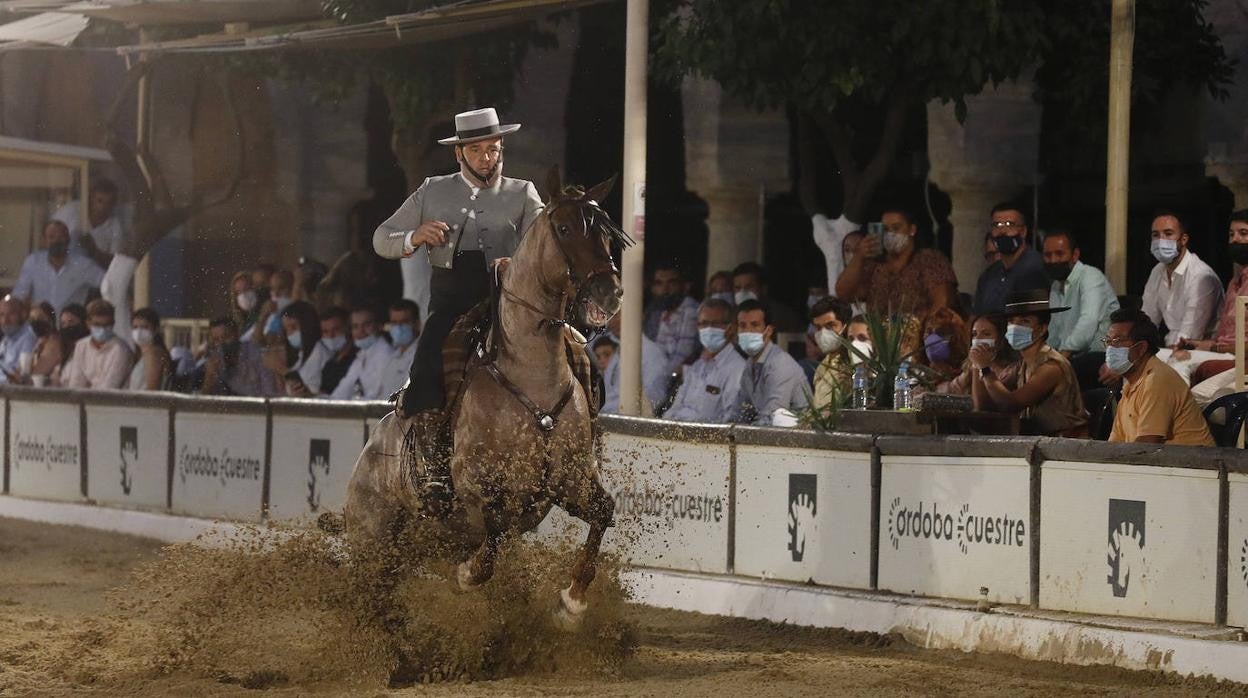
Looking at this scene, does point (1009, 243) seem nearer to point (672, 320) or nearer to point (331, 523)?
point (672, 320)

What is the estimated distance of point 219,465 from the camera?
17078 millimetres

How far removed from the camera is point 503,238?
34.0 ft

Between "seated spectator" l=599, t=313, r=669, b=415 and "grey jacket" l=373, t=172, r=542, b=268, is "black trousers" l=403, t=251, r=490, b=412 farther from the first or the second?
"seated spectator" l=599, t=313, r=669, b=415

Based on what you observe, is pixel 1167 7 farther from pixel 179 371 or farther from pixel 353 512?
pixel 179 371

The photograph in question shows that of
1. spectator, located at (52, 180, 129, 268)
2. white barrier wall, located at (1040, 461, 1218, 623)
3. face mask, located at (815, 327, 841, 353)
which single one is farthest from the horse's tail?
spectator, located at (52, 180, 129, 268)

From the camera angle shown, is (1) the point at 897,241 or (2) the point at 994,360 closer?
(2) the point at 994,360

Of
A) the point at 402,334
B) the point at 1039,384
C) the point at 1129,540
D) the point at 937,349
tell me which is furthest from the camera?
the point at 402,334

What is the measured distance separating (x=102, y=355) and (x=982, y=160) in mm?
8588

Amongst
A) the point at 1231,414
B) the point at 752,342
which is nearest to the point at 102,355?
the point at 752,342

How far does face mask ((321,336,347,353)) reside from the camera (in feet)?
59.2

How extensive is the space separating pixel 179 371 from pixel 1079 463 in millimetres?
11586

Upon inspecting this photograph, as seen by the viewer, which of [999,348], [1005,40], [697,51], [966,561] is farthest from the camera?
[697,51]

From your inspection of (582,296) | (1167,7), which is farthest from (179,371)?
(582,296)

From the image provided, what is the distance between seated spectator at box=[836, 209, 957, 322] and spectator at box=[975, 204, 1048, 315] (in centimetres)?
49
